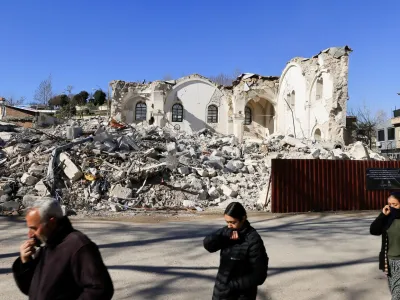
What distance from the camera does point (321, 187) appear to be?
39.8 feet

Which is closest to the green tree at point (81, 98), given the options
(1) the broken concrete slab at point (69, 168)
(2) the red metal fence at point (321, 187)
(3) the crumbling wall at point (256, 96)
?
(3) the crumbling wall at point (256, 96)

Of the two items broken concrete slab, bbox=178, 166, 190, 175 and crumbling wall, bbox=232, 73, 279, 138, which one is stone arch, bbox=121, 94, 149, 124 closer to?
crumbling wall, bbox=232, 73, 279, 138

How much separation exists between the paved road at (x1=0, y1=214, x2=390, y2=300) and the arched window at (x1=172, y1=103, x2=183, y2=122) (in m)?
24.0

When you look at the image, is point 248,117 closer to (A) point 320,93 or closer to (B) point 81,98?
(A) point 320,93

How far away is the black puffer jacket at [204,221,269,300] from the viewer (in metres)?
2.67

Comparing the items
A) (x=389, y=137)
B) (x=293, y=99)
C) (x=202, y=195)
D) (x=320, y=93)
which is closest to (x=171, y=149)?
(x=202, y=195)

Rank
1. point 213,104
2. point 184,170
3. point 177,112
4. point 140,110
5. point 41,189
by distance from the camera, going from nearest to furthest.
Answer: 1. point 41,189
2. point 184,170
3. point 177,112
4. point 213,104
5. point 140,110

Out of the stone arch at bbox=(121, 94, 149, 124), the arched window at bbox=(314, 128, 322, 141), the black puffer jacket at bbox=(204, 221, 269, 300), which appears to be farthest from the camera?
the stone arch at bbox=(121, 94, 149, 124)

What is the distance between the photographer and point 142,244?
684 cm

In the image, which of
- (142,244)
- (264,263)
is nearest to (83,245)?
(264,263)

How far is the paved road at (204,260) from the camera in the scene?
462cm

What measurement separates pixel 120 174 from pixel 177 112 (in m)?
21.0

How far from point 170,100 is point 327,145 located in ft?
55.8

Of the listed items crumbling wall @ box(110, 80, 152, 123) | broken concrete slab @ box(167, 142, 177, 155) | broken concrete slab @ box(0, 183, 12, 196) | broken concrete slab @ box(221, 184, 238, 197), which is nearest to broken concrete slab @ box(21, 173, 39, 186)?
broken concrete slab @ box(0, 183, 12, 196)
